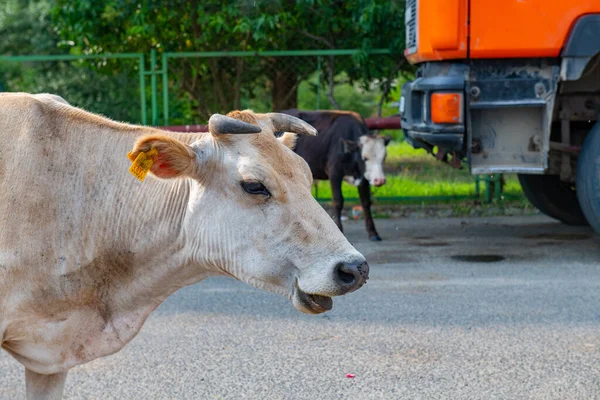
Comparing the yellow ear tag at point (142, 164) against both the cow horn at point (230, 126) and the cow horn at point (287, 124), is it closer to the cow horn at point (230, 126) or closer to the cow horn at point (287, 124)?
the cow horn at point (230, 126)

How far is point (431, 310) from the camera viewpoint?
6980 mm

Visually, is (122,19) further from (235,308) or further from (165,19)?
(235,308)

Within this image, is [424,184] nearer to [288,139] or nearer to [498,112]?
[498,112]

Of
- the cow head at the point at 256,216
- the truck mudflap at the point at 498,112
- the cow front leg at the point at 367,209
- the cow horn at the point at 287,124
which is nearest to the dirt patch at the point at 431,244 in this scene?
the cow front leg at the point at 367,209

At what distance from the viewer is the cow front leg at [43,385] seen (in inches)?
154

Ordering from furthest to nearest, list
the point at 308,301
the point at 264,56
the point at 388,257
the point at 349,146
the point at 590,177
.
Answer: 1. the point at 264,56
2. the point at 349,146
3. the point at 388,257
4. the point at 590,177
5. the point at 308,301

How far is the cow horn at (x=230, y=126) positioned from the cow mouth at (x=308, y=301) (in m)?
0.63

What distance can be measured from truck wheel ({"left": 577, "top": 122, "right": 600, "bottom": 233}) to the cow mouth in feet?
18.8

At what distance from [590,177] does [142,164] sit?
614 centimetres

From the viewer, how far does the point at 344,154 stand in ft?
35.5

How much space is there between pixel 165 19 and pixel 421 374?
30.3 feet

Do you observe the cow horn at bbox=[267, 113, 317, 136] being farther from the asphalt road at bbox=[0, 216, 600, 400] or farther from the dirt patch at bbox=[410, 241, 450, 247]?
the dirt patch at bbox=[410, 241, 450, 247]

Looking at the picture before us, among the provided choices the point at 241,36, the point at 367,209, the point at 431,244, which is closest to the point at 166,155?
the point at 431,244

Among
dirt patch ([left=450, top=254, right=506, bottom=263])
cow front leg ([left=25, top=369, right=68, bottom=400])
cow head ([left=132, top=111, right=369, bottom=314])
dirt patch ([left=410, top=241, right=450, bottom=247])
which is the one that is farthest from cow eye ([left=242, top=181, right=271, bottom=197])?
dirt patch ([left=410, top=241, right=450, bottom=247])
